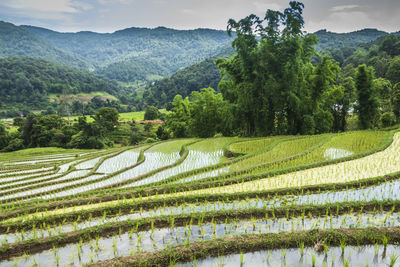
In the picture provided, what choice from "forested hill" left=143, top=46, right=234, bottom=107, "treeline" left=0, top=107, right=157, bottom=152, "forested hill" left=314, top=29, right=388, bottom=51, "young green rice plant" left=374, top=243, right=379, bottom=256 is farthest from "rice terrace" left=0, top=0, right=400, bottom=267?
"forested hill" left=314, top=29, right=388, bottom=51

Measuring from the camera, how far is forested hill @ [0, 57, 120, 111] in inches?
3022

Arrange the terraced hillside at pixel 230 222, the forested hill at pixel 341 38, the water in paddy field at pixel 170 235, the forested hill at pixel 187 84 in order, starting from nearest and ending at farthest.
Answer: the terraced hillside at pixel 230 222 → the water in paddy field at pixel 170 235 → the forested hill at pixel 187 84 → the forested hill at pixel 341 38

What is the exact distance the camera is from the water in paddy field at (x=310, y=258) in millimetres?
3625

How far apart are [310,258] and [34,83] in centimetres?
9909

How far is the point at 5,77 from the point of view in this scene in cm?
7950

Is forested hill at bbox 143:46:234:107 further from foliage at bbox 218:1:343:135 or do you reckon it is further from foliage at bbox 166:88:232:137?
foliage at bbox 218:1:343:135

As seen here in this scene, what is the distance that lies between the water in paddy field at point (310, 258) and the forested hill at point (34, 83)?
252 feet

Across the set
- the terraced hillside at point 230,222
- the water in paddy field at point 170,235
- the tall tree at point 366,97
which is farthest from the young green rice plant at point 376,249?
A: the tall tree at point 366,97

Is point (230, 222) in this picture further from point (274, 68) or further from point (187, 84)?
point (187, 84)

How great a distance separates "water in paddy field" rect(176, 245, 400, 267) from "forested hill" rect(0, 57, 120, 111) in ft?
252

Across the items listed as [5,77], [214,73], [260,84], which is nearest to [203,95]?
[260,84]

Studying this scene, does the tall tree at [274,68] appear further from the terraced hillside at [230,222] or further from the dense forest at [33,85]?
the dense forest at [33,85]

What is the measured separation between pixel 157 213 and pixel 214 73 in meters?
75.3

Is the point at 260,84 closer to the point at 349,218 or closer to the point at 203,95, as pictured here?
the point at 203,95
